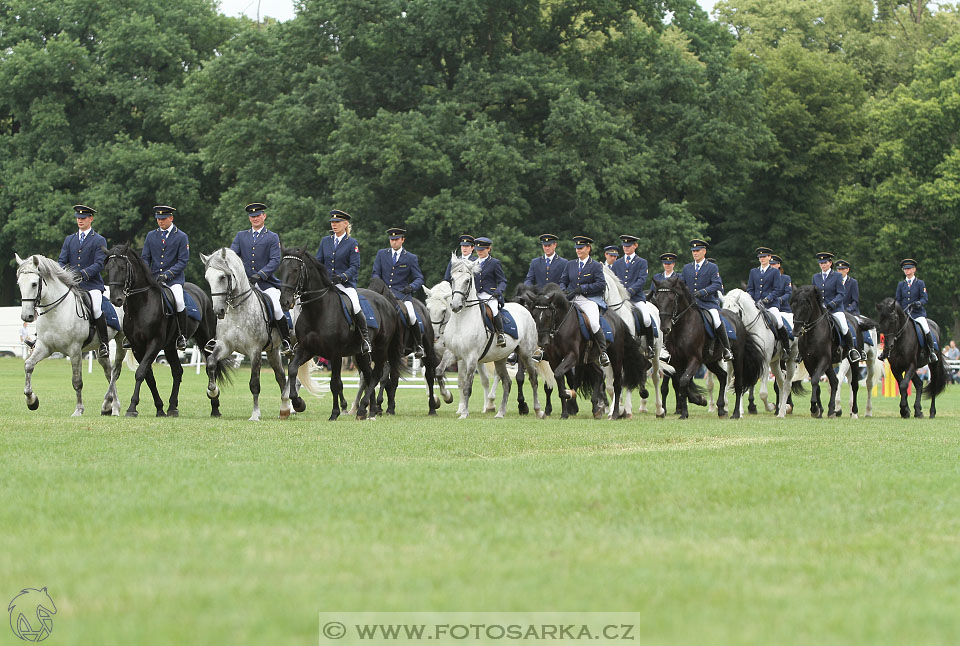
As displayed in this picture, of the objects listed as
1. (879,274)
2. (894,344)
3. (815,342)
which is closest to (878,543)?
(815,342)

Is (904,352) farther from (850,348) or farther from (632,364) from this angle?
(632,364)

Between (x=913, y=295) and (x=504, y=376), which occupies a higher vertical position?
(x=913, y=295)

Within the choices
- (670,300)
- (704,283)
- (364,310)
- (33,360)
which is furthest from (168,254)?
(704,283)

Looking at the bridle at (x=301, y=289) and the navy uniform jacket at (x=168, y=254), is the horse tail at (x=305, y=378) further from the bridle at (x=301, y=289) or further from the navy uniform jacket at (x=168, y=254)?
the navy uniform jacket at (x=168, y=254)

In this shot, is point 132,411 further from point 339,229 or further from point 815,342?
point 815,342

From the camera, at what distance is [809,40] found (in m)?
61.3

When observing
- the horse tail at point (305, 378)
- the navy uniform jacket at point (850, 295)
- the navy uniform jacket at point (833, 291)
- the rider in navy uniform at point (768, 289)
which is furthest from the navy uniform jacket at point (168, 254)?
the navy uniform jacket at point (850, 295)

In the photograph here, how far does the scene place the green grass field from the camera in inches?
219

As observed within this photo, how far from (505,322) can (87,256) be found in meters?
6.43

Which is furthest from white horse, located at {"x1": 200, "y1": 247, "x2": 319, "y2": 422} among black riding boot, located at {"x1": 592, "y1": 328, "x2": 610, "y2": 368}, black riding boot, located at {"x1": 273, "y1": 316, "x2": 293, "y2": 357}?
black riding boot, located at {"x1": 592, "y1": 328, "x2": 610, "y2": 368}

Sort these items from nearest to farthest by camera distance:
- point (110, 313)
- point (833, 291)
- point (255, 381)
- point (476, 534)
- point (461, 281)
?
point (476, 534) < point (255, 381) < point (110, 313) < point (461, 281) < point (833, 291)

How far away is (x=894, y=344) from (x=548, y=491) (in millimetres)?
16354

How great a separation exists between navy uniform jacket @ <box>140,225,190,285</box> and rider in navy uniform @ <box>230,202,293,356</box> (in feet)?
2.48

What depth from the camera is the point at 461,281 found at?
65.9 feet
